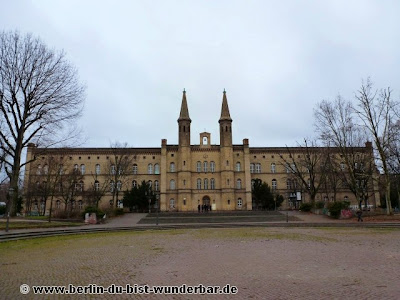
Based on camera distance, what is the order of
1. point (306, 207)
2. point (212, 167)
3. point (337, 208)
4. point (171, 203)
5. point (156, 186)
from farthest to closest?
point (156, 186) → point (212, 167) → point (171, 203) → point (306, 207) → point (337, 208)

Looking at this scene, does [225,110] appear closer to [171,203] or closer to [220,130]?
[220,130]

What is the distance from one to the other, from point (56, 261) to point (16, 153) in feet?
62.6

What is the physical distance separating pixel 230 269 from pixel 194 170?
169 ft

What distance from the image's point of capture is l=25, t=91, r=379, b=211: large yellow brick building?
6016cm

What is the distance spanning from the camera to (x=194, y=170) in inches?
2438

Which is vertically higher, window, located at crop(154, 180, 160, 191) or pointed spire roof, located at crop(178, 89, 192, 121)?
pointed spire roof, located at crop(178, 89, 192, 121)

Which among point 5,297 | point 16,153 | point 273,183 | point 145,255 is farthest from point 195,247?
point 273,183

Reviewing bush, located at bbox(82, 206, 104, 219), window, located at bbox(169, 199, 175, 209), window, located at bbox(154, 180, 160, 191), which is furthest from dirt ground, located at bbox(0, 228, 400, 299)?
window, located at bbox(154, 180, 160, 191)

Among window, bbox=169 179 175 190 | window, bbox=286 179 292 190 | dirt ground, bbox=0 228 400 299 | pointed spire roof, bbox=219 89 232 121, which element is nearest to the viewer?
dirt ground, bbox=0 228 400 299

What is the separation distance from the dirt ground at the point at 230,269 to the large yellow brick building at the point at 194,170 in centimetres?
4460

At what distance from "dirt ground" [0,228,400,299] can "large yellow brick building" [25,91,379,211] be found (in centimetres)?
4460

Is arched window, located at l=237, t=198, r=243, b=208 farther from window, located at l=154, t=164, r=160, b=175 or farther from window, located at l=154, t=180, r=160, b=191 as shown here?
window, located at l=154, t=164, r=160, b=175

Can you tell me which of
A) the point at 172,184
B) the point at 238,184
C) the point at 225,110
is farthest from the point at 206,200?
the point at 225,110

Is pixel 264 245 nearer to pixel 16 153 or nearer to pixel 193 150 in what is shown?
pixel 16 153
